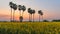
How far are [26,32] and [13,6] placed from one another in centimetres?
6520

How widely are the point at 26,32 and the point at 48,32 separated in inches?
109

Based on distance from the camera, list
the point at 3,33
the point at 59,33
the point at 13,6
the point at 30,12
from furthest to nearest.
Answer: the point at 30,12 → the point at 13,6 → the point at 59,33 → the point at 3,33

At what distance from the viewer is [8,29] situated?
25766mm

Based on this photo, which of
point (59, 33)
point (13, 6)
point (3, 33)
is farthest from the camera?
point (13, 6)

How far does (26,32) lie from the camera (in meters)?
24.5

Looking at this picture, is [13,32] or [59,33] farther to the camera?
[59,33]

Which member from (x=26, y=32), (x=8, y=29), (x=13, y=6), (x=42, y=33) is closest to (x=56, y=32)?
(x=42, y=33)

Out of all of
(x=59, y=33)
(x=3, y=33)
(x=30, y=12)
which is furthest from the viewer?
(x=30, y=12)

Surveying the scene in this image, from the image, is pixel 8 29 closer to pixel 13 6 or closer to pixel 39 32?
pixel 39 32

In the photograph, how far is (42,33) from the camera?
24719 mm

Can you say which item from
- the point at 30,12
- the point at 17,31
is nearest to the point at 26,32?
the point at 17,31

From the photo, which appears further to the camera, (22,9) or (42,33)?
(22,9)

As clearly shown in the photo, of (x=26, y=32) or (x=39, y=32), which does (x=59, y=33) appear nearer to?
(x=39, y=32)

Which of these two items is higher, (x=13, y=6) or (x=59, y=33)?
(x=13, y=6)
